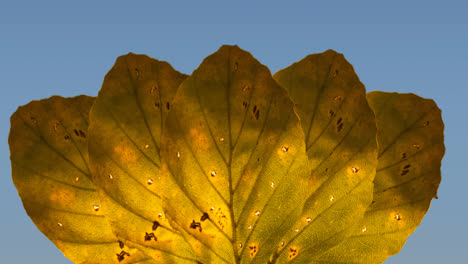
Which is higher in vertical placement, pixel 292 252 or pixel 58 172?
pixel 58 172

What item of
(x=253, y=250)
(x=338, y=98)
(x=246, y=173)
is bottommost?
(x=253, y=250)

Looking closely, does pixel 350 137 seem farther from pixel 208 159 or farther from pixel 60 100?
pixel 60 100

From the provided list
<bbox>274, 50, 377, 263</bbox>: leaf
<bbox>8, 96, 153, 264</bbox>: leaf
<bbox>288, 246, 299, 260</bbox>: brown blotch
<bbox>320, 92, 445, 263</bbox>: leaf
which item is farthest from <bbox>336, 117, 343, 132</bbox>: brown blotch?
<bbox>8, 96, 153, 264</bbox>: leaf

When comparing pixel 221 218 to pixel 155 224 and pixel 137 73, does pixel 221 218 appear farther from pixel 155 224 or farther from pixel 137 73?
pixel 137 73

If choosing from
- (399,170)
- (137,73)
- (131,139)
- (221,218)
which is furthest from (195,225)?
(399,170)

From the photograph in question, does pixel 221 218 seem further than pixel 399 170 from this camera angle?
No

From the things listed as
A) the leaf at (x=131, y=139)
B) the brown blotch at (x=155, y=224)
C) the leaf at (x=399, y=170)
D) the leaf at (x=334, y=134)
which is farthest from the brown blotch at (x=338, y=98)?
the brown blotch at (x=155, y=224)

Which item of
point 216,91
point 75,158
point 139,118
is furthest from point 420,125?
point 75,158
